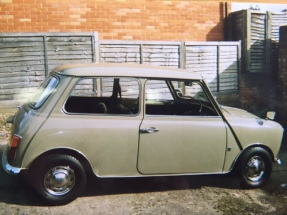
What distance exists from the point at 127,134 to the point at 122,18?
228 inches

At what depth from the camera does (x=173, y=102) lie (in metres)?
4.59

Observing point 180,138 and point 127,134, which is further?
point 180,138

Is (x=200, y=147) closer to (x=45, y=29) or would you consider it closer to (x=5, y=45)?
(x=5, y=45)

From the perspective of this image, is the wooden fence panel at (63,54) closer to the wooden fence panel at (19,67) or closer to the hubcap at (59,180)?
the wooden fence panel at (19,67)

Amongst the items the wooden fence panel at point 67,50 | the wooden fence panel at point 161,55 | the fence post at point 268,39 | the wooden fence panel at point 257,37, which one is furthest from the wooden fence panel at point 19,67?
the fence post at point 268,39

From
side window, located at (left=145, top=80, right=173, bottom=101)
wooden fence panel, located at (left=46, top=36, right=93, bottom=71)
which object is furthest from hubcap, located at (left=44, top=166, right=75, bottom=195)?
wooden fence panel, located at (left=46, top=36, right=93, bottom=71)

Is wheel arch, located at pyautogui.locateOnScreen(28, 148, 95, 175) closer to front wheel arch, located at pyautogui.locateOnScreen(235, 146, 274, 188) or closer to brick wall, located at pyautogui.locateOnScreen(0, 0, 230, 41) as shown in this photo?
front wheel arch, located at pyautogui.locateOnScreen(235, 146, 274, 188)

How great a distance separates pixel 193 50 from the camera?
871 cm

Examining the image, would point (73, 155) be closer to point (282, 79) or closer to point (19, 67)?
point (19, 67)

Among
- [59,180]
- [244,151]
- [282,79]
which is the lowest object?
[59,180]

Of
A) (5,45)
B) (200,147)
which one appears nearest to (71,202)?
(200,147)

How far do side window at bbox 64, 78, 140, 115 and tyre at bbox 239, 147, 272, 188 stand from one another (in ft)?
5.31

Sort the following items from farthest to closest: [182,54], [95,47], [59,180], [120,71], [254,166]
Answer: [182,54] → [95,47] → [254,166] → [120,71] → [59,180]

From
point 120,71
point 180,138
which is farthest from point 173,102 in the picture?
point 120,71
